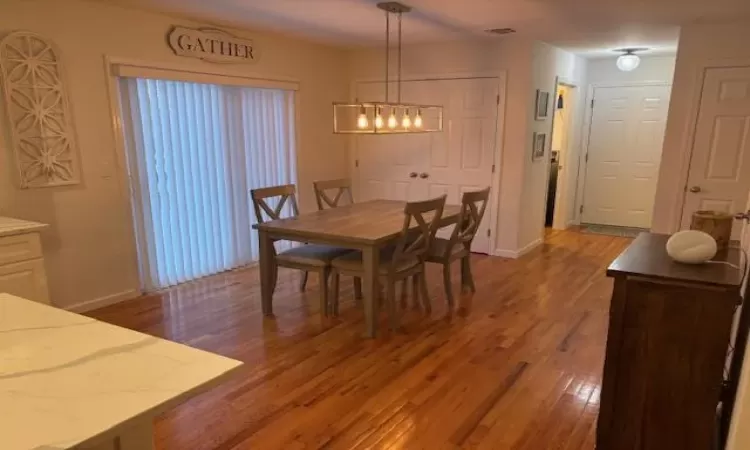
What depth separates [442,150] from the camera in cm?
563

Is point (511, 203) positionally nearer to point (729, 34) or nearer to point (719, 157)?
point (719, 157)

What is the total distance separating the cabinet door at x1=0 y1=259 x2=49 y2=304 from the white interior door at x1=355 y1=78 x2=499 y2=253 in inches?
150

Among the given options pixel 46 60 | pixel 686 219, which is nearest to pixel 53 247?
pixel 46 60

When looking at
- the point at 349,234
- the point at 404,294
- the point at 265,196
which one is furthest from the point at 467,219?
the point at 265,196

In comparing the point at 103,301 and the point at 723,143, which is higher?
the point at 723,143

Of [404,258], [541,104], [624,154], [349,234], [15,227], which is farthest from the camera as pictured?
[624,154]

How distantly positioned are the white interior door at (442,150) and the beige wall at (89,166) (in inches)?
90.0

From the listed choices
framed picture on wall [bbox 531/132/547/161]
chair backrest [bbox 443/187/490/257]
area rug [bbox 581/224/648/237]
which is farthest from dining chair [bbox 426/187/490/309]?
area rug [bbox 581/224/648/237]

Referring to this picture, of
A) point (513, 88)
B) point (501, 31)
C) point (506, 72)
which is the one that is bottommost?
point (513, 88)

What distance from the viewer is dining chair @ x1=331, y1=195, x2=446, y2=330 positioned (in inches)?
131

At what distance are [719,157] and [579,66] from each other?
2.65m

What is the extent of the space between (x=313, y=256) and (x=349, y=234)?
510 mm

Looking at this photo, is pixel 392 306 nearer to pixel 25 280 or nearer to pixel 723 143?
pixel 25 280

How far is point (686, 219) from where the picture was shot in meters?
4.47
